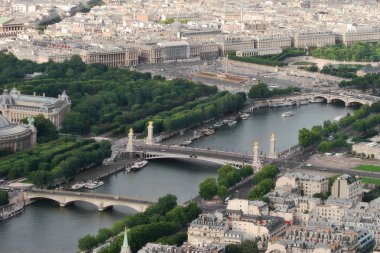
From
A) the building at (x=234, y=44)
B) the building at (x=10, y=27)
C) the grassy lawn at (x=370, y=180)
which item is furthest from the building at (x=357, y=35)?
the grassy lawn at (x=370, y=180)

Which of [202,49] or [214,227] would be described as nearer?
[214,227]

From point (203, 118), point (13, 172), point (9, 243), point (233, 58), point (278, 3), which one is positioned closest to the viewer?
point (9, 243)

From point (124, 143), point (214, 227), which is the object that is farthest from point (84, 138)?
point (214, 227)

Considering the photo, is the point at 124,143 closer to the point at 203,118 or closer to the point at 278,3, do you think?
the point at 203,118

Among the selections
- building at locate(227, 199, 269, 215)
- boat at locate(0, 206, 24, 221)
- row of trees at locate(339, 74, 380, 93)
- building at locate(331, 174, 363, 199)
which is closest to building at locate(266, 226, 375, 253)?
building at locate(227, 199, 269, 215)

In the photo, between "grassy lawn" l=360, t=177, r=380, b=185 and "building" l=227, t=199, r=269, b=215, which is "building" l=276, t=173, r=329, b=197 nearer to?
"grassy lawn" l=360, t=177, r=380, b=185

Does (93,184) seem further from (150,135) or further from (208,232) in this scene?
(208,232)

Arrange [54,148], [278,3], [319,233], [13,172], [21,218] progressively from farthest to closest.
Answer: [278,3], [54,148], [13,172], [21,218], [319,233]
